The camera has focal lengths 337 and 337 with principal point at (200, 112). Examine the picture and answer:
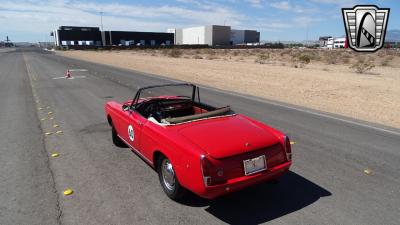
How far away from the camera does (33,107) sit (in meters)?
11.2

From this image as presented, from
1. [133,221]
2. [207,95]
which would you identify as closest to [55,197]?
[133,221]

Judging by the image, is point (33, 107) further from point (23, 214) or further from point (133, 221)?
point (133, 221)

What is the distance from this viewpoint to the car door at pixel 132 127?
16.9 ft

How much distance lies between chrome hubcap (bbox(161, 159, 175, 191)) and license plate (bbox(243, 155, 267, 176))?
0.97 meters

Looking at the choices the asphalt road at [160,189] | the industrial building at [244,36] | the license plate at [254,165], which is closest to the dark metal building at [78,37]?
the industrial building at [244,36]

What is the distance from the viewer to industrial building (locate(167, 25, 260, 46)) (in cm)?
15955

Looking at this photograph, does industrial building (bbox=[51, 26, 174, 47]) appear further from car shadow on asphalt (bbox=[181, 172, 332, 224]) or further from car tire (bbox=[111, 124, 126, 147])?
car shadow on asphalt (bbox=[181, 172, 332, 224])

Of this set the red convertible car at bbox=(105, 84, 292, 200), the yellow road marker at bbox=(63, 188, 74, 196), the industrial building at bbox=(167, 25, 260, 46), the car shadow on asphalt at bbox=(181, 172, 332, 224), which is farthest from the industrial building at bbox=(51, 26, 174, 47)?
the car shadow on asphalt at bbox=(181, 172, 332, 224)

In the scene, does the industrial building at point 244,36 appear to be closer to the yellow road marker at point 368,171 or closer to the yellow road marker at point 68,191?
the yellow road marker at point 368,171

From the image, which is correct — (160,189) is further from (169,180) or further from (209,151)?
(209,151)

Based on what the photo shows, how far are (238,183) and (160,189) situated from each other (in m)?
1.39

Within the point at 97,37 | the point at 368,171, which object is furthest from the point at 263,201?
the point at 97,37

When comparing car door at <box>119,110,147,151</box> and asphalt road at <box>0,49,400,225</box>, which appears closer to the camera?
asphalt road at <box>0,49,400,225</box>

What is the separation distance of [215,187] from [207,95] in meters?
10.4
